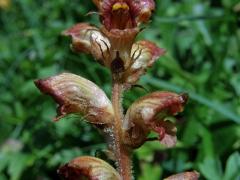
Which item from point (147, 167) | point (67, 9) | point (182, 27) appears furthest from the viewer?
point (67, 9)

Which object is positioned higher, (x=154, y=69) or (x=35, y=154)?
(x=154, y=69)

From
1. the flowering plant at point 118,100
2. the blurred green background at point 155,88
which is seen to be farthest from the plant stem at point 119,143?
the blurred green background at point 155,88

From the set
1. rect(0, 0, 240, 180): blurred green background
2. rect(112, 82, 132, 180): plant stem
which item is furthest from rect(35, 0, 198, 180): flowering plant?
rect(0, 0, 240, 180): blurred green background

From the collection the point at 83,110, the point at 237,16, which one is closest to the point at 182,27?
the point at 237,16

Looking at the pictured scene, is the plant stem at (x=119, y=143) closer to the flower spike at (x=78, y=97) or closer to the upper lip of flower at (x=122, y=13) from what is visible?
the flower spike at (x=78, y=97)

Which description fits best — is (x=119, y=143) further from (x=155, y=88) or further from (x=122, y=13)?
(x=155, y=88)

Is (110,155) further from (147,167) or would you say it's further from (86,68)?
(86,68)
